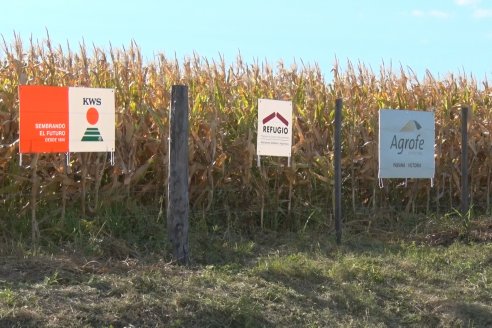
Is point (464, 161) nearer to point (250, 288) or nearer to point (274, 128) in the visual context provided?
point (274, 128)

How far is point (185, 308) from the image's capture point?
253 inches

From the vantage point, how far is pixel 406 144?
434 inches

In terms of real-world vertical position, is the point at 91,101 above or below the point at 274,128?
above

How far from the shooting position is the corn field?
9.40 m

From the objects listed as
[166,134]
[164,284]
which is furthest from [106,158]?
[164,284]

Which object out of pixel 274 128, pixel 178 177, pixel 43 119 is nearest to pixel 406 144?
pixel 274 128

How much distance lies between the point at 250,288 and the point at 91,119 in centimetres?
278

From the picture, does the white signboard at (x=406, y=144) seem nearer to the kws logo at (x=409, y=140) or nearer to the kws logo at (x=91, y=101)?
the kws logo at (x=409, y=140)

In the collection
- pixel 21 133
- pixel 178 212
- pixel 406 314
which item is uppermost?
pixel 21 133

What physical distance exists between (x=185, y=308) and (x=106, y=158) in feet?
11.4

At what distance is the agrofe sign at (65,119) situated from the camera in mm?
8211

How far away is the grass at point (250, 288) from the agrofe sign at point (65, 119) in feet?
3.82

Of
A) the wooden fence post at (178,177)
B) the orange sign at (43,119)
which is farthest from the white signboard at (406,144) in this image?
the orange sign at (43,119)

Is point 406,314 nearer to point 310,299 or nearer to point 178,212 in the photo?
point 310,299
